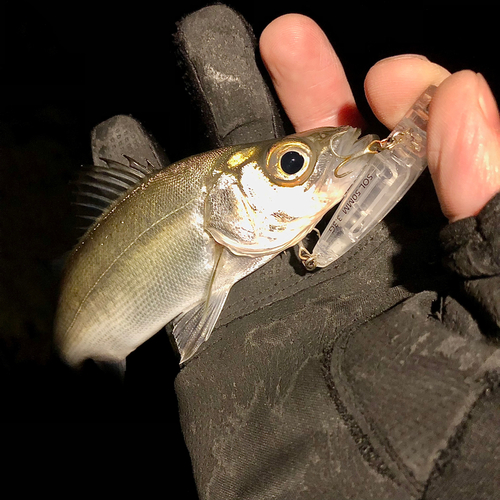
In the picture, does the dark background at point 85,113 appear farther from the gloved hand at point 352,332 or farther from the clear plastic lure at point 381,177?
the clear plastic lure at point 381,177

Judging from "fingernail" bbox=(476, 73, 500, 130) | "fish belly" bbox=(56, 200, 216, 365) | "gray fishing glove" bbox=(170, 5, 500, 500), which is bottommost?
"gray fishing glove" bbox=(170, 5, 500, 500)

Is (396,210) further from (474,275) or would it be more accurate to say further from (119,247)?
(119,247)

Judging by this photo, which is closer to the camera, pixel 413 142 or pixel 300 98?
pixel 413 142

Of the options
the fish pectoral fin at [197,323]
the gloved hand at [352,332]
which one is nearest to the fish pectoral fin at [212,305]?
the fish pectoral fin at [197,323]

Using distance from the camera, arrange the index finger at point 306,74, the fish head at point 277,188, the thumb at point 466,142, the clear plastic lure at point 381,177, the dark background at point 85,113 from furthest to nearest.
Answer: the dark background at point 85,113 → the index finger at point 306,74 → the fish head at point 277,188 → the clear plastic lure at point 381,177 → the thumb at point 466,142

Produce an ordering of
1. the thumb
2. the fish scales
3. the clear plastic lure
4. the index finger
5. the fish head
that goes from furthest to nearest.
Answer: the index finger < the fish scales < the fish head < the clear plastic lure < the thumb

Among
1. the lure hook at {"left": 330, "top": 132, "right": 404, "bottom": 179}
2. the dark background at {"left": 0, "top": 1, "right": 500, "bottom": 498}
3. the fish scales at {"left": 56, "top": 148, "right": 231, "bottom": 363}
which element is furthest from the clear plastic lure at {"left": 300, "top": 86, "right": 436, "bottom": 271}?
the dark background at {"left": 0, "top": 1, "right": 500, "bottom": 498}

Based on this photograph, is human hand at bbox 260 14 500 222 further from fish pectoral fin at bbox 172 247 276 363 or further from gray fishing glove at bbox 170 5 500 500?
fish pectoral fin at bbox 172 247 276 363

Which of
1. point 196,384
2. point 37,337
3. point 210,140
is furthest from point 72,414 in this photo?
point 210,140
